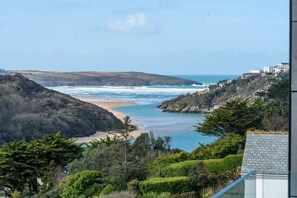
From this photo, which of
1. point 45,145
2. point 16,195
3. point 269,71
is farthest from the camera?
point 269,71

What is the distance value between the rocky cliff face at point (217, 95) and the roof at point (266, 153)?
9446mm

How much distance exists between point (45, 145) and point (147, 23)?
12336mm

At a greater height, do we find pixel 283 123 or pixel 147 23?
pixel 147 23

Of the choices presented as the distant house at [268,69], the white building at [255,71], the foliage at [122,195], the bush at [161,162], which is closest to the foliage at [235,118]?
the bush at [161,162]

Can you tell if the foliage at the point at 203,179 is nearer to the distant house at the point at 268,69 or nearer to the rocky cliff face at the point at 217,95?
the rocky cliff face at the point at 217,95

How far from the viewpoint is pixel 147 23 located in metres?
26.6

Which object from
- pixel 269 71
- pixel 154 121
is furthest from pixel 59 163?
pixel 269 71

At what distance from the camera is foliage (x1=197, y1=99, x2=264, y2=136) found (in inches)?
666

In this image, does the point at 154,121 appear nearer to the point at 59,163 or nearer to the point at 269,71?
the point at 269,71

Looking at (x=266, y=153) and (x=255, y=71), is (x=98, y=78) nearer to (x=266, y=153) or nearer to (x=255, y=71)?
(x=255, y=71)

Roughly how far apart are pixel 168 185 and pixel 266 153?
166cm

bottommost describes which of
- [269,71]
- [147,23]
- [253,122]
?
[253,122]

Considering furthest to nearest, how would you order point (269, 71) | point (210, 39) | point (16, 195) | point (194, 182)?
point (210, 39) → point (269, 71) → point (16, 195) → point (194, 182)

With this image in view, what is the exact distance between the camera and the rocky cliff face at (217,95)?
20.5m
